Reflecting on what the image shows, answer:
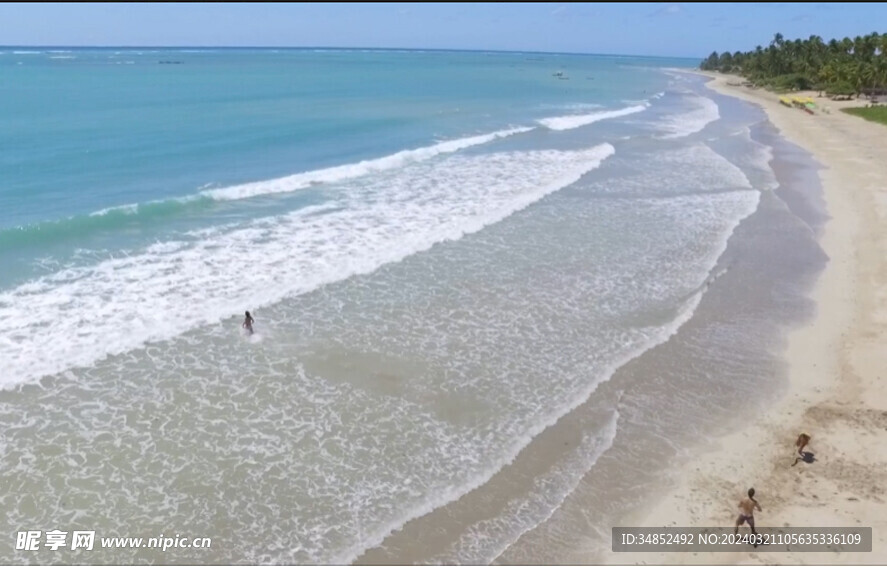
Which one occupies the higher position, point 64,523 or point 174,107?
point 174,107

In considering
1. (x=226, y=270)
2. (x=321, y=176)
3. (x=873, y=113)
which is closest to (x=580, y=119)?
(x=873, y=113)

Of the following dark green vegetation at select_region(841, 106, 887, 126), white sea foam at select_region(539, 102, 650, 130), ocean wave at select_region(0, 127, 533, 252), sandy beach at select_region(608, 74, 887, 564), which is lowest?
sandy beach at select_region(608, 74, 887, 564)

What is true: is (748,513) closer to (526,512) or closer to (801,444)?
(801,444)

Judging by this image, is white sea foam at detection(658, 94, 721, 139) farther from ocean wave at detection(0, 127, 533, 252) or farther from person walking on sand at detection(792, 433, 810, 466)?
person walking on sand at detection(792, 433, 810, 466)

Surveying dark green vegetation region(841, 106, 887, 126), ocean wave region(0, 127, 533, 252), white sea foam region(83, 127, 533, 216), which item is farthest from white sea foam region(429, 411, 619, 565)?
dark green vegetation region(841, 106, 887, 126)

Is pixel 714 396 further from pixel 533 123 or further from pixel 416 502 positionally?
pixel 533 123

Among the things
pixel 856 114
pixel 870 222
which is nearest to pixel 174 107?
pixel 870 222
